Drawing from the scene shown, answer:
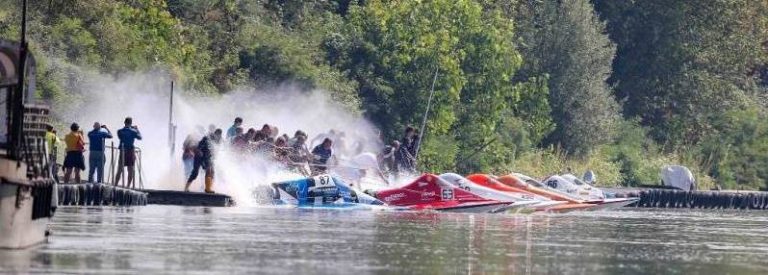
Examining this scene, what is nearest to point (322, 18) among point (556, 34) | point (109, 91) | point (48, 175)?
point (556, 34)

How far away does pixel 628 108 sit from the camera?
104625 millimetres

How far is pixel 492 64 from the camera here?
81.6m

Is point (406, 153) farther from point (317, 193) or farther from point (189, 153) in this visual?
point (317, 193)

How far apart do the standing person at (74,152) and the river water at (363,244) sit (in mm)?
2445

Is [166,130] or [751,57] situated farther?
[751,57]

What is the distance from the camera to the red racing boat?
1989 inches

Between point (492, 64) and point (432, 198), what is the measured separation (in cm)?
3127

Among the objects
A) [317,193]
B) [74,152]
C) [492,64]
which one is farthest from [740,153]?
[74,152]

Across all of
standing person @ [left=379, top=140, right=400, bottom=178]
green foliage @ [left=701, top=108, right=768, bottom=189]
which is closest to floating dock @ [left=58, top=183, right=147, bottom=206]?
standing person @ [left=379, top=140, right=400, bottom=178]

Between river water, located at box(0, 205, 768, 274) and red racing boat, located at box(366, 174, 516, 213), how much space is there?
7.81ft

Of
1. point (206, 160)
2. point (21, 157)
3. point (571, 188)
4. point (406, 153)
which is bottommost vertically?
point (21, 157)

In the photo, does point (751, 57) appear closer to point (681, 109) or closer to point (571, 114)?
point (681, 109)

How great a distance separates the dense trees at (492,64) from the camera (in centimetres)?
6788

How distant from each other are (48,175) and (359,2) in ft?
193
